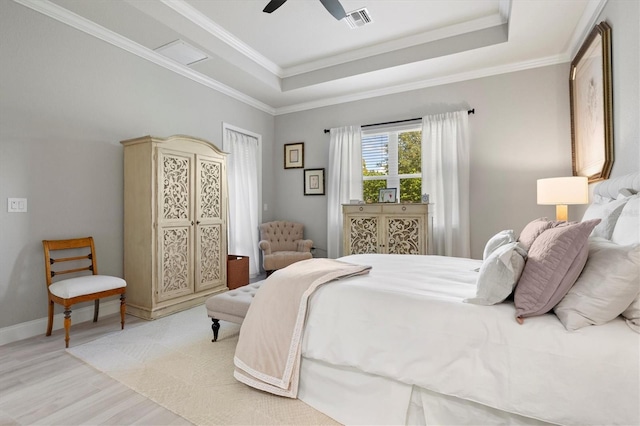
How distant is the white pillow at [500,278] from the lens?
1.48 meters

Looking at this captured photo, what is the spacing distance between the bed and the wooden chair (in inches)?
78.6

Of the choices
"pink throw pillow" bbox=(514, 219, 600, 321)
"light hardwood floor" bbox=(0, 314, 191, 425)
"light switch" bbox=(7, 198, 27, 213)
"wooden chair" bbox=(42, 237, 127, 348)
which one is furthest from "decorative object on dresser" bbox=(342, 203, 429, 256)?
"light switch" bbox=(7, 198, 27, 213)

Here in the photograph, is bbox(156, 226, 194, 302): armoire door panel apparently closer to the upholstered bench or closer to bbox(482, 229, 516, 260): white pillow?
the upholstered bench

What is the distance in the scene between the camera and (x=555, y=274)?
1.38m

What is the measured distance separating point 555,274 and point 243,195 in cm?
435

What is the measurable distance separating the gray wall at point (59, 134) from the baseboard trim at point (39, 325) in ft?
0.21

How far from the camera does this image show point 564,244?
4.61 ft

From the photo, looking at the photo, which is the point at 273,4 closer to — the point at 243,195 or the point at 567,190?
the point at 243,195

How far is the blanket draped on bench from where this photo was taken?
1.82 meters

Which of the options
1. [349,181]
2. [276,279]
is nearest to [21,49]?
[276,279]

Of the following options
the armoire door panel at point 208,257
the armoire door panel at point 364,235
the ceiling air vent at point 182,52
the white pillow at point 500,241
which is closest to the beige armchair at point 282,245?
the armoire door panel at point 364,235

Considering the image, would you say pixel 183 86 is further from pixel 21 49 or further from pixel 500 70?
pixel 500 70

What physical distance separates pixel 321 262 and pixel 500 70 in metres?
3.64

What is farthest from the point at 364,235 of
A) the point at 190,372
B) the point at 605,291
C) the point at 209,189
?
the point at 605,291
